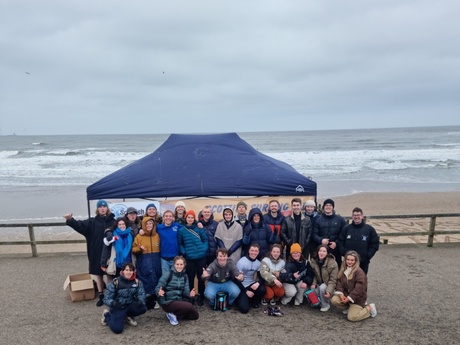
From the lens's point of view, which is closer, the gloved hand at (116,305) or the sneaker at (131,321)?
the gloved hand at (116,305)

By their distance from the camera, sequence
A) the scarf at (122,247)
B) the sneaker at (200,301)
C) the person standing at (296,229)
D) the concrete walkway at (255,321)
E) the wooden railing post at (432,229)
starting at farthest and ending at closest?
the wooden railing post at (432,229)
the person standing at (296,229)
the sneaker at (200,301)
the scarf at (122,247)
the concrete walkway at (255,321)

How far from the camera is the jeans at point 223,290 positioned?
17.1ft

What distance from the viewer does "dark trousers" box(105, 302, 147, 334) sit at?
4.54m

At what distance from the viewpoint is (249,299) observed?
530cm

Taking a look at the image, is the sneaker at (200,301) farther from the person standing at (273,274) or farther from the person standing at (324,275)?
the person standing at (324,275)

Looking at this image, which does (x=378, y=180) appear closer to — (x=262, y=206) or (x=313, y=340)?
(x=262, y=206)

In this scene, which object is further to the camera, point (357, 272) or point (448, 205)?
point (448, 205)

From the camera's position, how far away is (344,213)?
13234mm

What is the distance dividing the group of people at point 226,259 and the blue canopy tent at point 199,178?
800 millimetres

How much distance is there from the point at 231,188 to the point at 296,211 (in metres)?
1.31

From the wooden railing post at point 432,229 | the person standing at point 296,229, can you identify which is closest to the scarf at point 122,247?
the person standing at point 296,229

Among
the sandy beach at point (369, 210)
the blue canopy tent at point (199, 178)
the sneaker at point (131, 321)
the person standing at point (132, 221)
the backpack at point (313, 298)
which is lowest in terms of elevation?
the sandy beach at point (369, 210)

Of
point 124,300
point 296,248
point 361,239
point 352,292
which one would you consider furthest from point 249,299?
point 361,239

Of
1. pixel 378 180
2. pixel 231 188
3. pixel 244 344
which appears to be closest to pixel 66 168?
pixel 378 180
